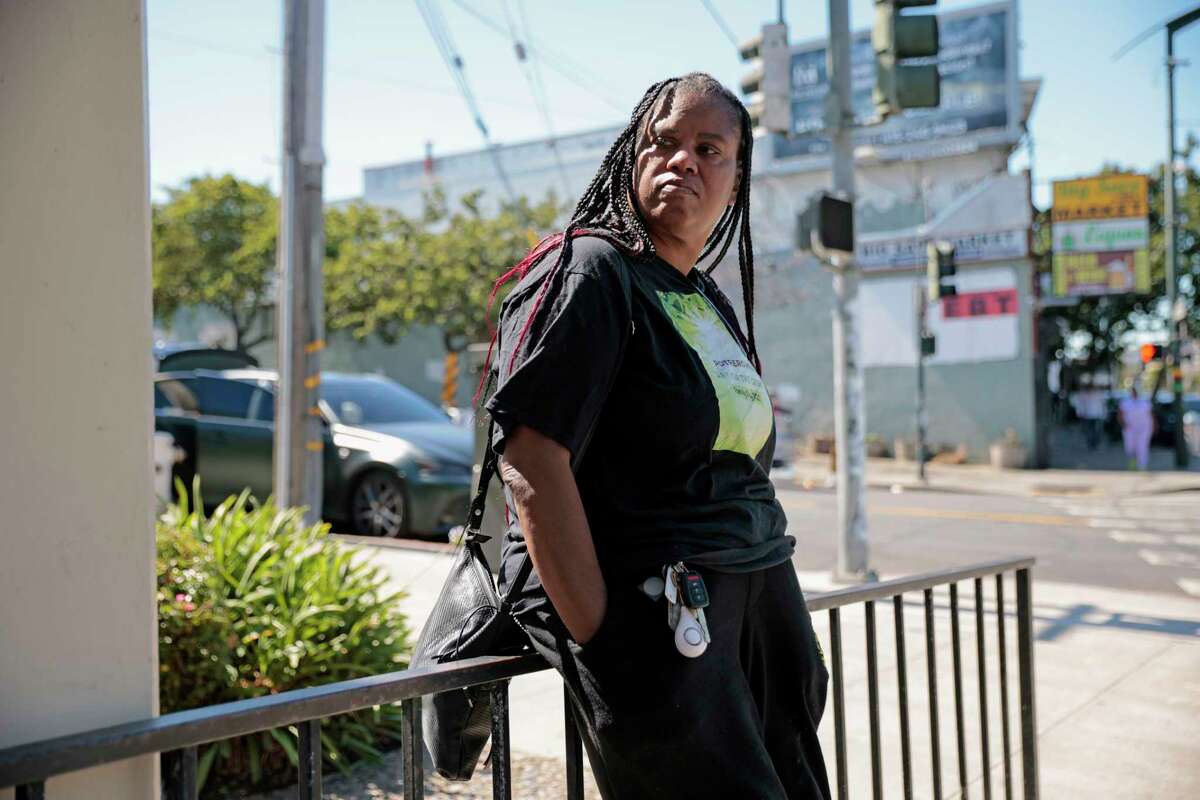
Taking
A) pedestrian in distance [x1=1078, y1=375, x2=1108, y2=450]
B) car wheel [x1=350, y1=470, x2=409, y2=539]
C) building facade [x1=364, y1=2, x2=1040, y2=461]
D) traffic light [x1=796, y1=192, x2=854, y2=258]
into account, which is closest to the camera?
traffic light [x1=796, y1=192, x2=854, y2=258]

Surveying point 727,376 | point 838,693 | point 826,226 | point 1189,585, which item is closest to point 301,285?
point 826,226

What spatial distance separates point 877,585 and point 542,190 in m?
31.1

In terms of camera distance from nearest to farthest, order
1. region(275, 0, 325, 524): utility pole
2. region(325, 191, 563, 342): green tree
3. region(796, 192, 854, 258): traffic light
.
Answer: region(275, 0, 325, 524): utility pole
region(796, 192, 854, 258): traffic light
region(325, 191, 563, 342): green tree

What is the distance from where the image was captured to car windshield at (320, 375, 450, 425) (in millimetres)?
9594

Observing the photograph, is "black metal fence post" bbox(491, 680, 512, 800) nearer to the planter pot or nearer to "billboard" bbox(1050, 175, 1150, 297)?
the planter pot

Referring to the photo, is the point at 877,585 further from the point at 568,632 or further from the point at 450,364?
the point at 450,364

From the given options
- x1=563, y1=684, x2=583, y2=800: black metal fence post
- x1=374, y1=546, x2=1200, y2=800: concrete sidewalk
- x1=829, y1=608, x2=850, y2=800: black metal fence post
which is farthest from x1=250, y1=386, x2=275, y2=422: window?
x1=563, y1=684, x2=583, y2=800: black metal fence post

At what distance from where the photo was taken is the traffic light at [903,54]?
766cm

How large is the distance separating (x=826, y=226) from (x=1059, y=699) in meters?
4.04

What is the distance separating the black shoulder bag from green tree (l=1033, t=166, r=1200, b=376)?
28.5 metres

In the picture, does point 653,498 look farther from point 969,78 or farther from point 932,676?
point 969,78

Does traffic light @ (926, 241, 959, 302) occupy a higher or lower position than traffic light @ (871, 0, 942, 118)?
lower

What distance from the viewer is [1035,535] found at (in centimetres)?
1157

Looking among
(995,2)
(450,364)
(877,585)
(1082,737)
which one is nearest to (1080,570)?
(1082,737)
